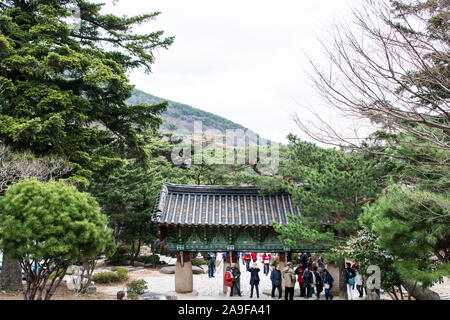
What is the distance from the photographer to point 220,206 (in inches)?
545

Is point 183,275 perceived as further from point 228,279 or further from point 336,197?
point 336,197

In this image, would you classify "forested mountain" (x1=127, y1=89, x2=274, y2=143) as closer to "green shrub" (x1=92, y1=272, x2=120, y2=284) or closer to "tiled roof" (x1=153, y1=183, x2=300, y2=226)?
A: "green shrub" (x1=92, y1=272, x2=120, y2=284)

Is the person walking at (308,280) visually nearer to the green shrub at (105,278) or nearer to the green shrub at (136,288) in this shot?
the green shrub at (136,288)

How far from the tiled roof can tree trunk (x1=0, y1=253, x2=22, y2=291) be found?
467cm

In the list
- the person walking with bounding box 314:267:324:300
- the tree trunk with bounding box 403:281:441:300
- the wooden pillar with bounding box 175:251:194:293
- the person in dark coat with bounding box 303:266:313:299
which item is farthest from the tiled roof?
the tree trunk with bounding box 403:281:441:300

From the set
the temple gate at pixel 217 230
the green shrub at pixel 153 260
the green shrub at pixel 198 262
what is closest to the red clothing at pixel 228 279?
the temple gate at pixel 217 230

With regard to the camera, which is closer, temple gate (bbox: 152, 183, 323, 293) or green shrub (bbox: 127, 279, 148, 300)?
green shrub (bbox: 127, 279, 148, 300)

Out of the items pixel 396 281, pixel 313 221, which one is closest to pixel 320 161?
pixel 313 221

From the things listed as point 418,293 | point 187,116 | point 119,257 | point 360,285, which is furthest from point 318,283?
point 187,116

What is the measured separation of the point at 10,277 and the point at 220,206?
738 centimetres

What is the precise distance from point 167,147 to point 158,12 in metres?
23.7

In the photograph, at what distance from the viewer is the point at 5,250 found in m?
6.56

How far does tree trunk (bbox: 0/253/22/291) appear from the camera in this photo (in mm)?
11445
